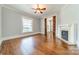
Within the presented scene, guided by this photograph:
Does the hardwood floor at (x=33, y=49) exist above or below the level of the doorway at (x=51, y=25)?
below

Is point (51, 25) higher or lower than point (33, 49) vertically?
higher

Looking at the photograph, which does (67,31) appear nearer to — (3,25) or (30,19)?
(30,19)

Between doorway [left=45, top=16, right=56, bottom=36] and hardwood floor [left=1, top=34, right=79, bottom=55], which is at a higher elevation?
doorway [left=45, top=16, right=56, bottom=36]

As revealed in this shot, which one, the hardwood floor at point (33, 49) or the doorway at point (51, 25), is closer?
the hardwood floor at point (33, 49)

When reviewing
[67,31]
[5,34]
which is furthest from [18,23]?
[67,31]

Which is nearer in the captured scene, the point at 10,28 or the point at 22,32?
the point at 10,28

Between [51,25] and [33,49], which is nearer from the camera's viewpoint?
[33,49]

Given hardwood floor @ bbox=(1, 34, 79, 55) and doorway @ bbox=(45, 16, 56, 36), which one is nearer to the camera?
hardwood floor @ bbox=(1, 34, 79, 55)

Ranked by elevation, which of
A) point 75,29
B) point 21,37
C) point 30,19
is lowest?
point 21,37
